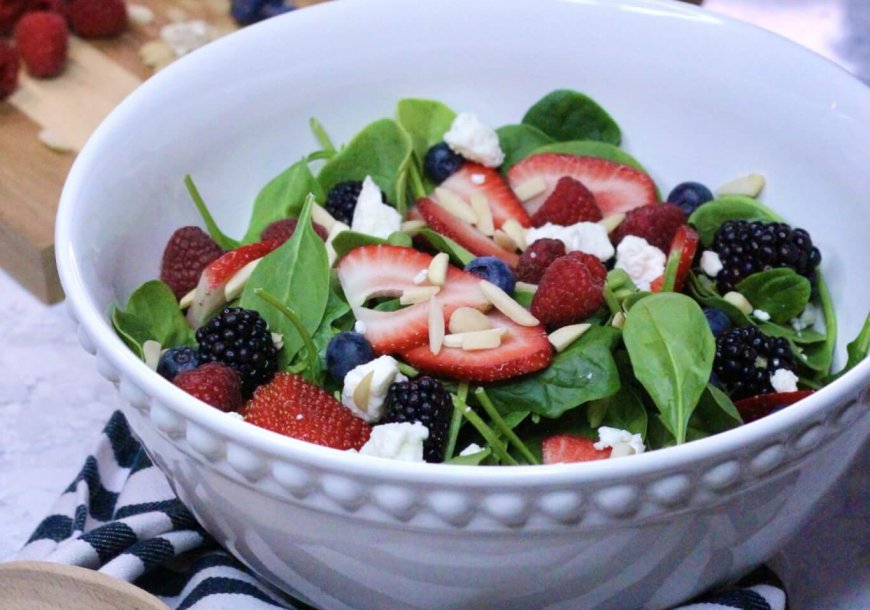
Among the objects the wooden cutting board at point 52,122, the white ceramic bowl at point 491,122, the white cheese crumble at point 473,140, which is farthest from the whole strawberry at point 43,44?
the white cheese crumble at point 473,140

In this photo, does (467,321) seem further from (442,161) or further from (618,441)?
(442,161)

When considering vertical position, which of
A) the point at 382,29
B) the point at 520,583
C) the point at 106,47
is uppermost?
the point at 382,29

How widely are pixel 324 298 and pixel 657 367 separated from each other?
0.87ft

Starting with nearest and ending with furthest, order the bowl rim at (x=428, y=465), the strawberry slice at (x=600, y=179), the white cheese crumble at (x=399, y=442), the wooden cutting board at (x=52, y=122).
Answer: the bowl rim at (x=428, y=465) < the white cheese crumble at (x=399, y=442) < the strawberry slice at (x=600, y=179) < the wooden cutting board at (x=52, y=122)

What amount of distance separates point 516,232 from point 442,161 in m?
0.11

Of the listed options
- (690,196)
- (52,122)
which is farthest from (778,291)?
(52,122)

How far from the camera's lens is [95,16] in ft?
5.10

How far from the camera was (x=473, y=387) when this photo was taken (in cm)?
85

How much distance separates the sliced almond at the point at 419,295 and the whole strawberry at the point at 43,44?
820 millimetres

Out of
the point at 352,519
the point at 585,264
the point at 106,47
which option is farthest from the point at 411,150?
the point at 106,47

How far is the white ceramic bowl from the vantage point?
67 cm

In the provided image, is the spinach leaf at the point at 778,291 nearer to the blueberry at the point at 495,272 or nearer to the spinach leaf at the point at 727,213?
the spinach leaf at the point at 727,213

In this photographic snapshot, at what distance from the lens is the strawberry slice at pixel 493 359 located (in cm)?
84

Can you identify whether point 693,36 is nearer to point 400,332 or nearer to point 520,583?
point 400,332
